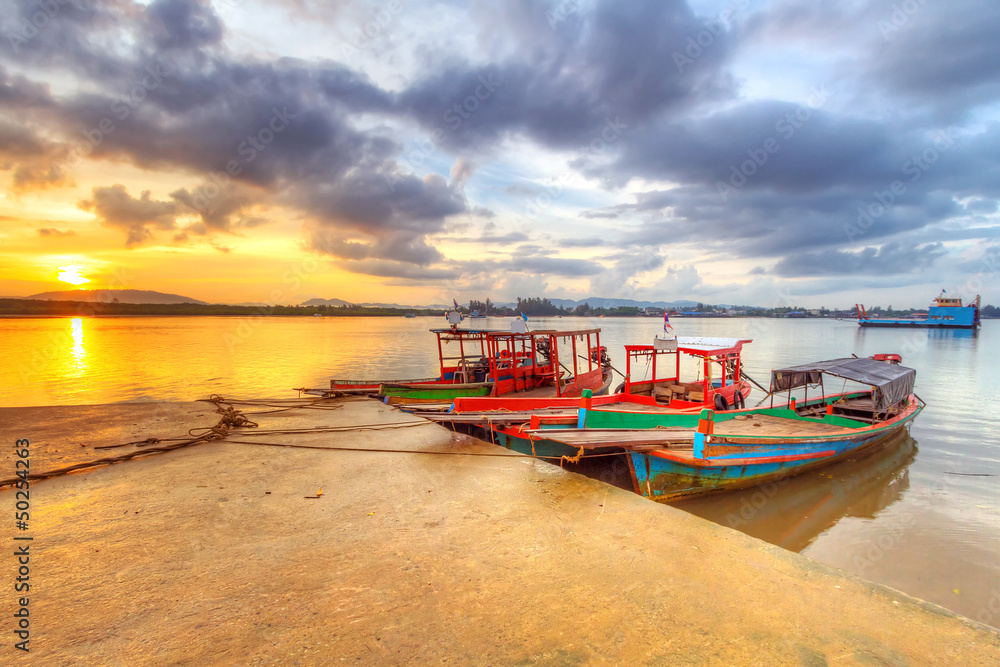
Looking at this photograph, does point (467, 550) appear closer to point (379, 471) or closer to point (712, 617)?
point (712, 617)

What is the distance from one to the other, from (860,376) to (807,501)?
13.5ft

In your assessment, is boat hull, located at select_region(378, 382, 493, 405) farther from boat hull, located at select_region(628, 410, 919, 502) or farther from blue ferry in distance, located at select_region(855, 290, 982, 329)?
blue ferry in distance, located at select_region(855, 290, 982, 329)

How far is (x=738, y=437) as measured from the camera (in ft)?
25.4

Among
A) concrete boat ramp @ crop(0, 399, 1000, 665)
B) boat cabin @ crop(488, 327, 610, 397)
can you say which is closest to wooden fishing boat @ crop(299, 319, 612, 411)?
boat cabin @ crop(488, 327, 610, 397)

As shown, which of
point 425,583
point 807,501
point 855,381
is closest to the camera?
point 425,583

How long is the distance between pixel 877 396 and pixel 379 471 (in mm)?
11946

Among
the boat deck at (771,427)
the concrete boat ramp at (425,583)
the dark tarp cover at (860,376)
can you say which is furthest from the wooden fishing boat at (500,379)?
the concrete boat ramp at (425,583)

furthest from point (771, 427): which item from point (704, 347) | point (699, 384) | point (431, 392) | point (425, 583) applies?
point (425, 583)

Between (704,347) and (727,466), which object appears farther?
(704,347)

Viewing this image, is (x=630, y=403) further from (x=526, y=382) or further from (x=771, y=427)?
(x=526, y=382)

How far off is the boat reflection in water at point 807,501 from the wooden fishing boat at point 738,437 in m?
0.34

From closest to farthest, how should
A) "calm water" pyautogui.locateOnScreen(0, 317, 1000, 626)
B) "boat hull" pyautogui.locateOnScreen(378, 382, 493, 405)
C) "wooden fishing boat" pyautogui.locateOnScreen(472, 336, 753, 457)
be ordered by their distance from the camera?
"calm water" pyautogui.locateOnScreen(0, 317, 1000, 626) → "wooden fishing boat" pyautogui.locateOnScreen(472, 336, 753, 457) → "boat hull" pyautogui.locateOnScreen(378, 382, 493, 405)

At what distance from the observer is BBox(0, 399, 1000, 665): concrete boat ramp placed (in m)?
3.00

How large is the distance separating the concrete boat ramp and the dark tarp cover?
8002 millimetres
